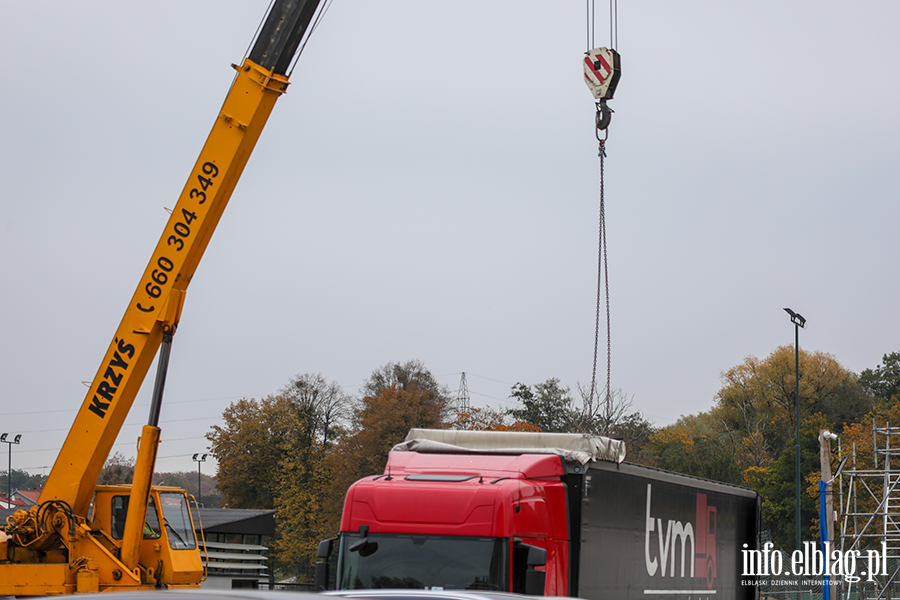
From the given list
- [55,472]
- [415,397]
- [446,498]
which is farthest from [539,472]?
[415,397]

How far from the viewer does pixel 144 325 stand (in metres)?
14.5

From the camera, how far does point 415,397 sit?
58.9 m

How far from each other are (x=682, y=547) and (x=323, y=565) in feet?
20.3

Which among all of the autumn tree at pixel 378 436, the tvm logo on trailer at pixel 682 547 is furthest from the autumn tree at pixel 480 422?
the tvm logo on trailer at pixel 682 547

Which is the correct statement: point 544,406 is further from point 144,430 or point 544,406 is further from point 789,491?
point 144,430

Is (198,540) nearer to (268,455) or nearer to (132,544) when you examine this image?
(132,544)

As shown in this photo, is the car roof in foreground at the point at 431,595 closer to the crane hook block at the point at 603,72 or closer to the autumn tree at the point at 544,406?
the crane hook block at the point at 603,72

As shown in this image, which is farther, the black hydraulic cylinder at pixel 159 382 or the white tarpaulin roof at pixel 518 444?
the black hydraulic cylinder at pixel 159 382

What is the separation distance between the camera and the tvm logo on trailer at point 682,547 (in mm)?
13545

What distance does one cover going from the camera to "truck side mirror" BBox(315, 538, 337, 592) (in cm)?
1073

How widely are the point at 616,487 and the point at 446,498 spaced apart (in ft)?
9.06

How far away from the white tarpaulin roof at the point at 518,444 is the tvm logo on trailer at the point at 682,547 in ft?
5.17

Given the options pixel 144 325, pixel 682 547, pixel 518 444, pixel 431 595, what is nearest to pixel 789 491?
pixel 682 547

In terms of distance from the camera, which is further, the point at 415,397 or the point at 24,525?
the point at 415,397
